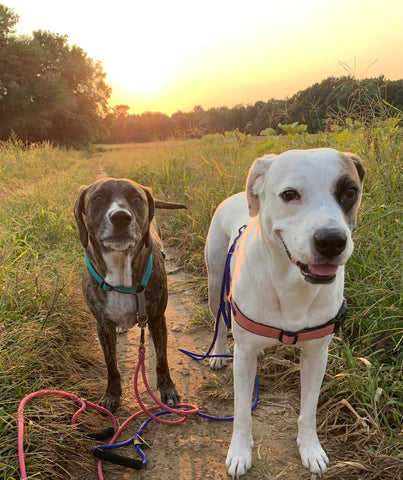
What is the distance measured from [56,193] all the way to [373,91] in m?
5.00

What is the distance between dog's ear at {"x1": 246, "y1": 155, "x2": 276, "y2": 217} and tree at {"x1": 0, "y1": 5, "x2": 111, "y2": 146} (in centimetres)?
2832

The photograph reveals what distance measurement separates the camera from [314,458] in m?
1.78

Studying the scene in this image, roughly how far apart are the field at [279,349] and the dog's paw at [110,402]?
10cm

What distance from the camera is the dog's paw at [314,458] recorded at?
1758 millimetres

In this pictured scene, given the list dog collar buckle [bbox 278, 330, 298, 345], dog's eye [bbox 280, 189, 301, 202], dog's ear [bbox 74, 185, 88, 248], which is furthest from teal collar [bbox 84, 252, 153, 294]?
dog's eye [bbox 280, 189, 301, 202]

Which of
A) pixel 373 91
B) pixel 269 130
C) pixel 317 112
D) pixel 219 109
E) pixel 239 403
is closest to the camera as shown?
pixel 239 403

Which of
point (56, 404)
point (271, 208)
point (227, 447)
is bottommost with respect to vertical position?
point (227, 447)

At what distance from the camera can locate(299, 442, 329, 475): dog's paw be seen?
1758mm

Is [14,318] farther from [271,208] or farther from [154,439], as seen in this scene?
[271,208]

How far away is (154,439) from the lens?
2047 millimetres

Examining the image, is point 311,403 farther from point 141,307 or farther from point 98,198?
point 98,198

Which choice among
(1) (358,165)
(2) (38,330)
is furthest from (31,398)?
(1) (358,165)

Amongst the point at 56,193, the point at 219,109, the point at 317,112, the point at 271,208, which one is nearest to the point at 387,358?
the point at 271,208

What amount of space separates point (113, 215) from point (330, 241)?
4.42 feet
